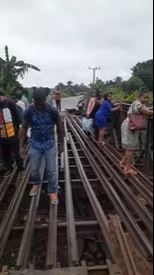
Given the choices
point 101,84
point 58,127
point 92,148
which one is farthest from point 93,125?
point 101,84

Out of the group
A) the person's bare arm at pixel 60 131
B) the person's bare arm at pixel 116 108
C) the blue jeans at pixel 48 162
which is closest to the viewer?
the person's bare arm at pixel 60 131

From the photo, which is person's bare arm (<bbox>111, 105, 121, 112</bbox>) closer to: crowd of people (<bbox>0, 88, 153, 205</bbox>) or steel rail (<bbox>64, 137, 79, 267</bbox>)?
crowd of people (<bbox>0, 88, 153, 205</bbox>)

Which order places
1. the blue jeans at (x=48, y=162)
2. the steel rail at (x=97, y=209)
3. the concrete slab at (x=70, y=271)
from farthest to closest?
the blue jeans at (x=48, y=162) → the steel rail at (x=97, y=209) → the concrete slab at (x=70, y=271)

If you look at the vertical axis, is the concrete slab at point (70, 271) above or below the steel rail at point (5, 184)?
below

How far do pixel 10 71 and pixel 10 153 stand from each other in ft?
28.8

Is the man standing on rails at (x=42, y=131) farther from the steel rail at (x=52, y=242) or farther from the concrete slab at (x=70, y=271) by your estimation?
the concrete slab at (x=70, y=271)

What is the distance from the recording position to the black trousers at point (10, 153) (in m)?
7.18

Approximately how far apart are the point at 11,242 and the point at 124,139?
2153mm

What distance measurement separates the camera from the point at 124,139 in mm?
6090

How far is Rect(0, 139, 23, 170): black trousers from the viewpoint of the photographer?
23.6 ft

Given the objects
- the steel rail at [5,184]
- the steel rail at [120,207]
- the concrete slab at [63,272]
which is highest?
the steel rail at [120,207]

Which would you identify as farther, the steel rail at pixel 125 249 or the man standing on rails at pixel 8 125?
the man standing on rails at pixel 8 125

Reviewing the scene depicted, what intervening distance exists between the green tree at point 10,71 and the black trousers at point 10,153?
21.4 feet

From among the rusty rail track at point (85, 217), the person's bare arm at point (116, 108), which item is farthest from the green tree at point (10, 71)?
the rusty rail track at point (85, 217)
